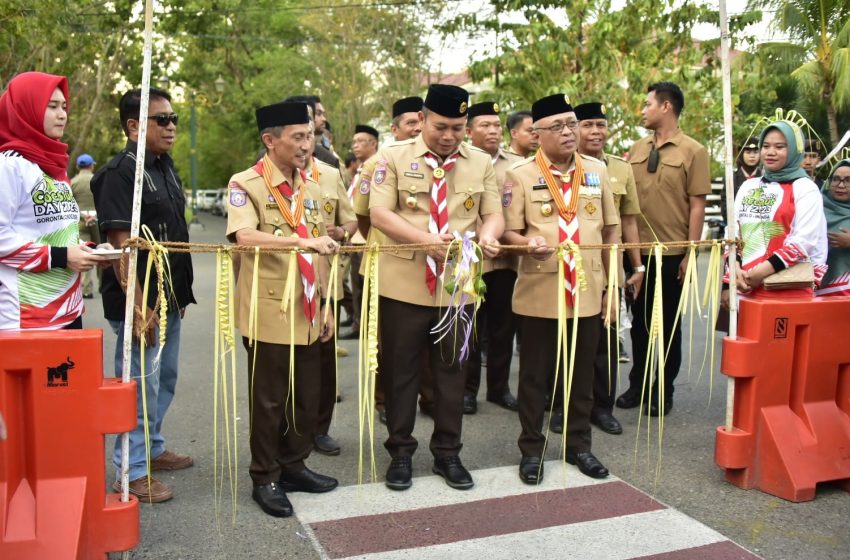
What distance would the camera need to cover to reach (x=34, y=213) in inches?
136

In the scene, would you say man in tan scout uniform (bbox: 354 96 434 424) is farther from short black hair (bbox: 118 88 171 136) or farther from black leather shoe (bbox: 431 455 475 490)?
short black hair (bbox: 118 88 171 136)

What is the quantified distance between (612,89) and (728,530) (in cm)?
931

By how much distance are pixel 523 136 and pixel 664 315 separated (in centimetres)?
176

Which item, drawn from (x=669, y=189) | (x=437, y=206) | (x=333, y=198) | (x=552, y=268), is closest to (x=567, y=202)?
(x=552, y=268)

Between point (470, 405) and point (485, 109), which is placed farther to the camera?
point (485, 109)

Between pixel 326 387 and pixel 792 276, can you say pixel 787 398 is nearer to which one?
pixel 792 276

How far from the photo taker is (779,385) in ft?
14.4

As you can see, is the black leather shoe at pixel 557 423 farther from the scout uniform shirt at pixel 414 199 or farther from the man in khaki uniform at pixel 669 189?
the scout uniform shirt at pixel 414 199

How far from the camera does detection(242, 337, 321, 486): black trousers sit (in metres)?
4.05

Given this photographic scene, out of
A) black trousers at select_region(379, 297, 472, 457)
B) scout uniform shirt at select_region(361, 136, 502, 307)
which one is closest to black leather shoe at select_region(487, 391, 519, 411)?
black trousers at select_region(379, 297, 472, 457)

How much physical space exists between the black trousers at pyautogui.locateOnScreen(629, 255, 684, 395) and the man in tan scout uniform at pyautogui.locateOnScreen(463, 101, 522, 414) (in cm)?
90

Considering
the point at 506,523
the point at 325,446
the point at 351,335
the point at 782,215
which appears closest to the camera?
the point at 506,523

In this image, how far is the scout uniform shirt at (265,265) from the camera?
3.99m

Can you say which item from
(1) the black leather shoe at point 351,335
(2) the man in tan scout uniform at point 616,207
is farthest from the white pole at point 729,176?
(1) the black leather shoe at point 351,335
